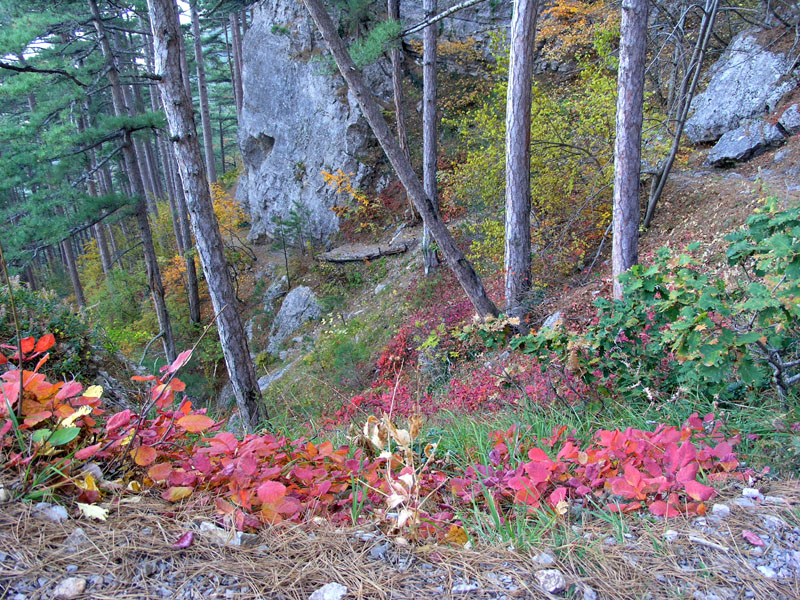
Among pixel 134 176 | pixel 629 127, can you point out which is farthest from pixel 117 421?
pixel 134 176

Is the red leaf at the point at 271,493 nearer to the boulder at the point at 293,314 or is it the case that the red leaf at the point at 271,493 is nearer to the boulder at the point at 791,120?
the boulder at the point at 791,120

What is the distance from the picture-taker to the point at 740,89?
988 centimetres

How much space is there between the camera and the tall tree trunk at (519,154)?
243 inches

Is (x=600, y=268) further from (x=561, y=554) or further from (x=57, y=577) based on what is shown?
(x=57, y=577)

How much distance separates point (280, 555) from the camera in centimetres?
152

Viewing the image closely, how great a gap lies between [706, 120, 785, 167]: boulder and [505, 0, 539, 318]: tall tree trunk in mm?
5606

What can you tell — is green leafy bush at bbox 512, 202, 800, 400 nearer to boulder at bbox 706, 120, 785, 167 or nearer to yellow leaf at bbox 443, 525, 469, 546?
yellow leaf at bbox 443, 525, 469, 546

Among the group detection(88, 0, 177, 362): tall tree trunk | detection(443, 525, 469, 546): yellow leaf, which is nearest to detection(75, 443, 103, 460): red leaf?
detection(443, 525, 469, 546): yellow leaf

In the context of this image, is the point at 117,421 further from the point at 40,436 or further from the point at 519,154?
the point at 519,154

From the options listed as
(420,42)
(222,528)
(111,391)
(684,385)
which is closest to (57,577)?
(222,528)

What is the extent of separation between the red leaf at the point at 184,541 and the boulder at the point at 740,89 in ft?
39.4

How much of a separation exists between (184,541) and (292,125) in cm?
1714

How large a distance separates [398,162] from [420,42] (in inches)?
489

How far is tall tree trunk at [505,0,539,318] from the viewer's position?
6.17 metres
